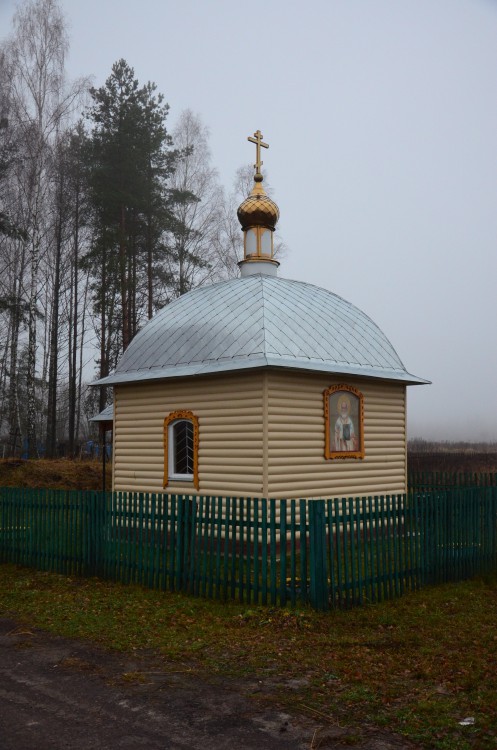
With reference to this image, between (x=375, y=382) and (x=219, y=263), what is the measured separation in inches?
753

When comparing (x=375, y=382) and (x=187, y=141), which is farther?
(x=187, y=141)

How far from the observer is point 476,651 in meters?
6.84

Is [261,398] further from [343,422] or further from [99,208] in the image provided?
[99,208]

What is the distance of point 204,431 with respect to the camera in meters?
12.9

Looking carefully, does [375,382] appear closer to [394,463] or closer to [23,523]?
[394,463]

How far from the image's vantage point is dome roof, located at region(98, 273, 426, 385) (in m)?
12.5

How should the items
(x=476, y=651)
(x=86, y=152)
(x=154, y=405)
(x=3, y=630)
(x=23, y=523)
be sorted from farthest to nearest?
(x=86, y=152)
(x=154, y=405)
(x=23, y=523)
(x=3, y=630)
(x=476, y=651)

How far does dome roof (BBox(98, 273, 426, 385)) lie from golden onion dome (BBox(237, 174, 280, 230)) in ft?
5.48

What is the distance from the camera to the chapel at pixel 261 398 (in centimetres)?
1209

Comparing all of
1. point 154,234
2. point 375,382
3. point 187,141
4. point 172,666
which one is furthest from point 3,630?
point 187,141

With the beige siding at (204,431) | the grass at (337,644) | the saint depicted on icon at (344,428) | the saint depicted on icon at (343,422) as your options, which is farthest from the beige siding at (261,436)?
the grass at (337,644)

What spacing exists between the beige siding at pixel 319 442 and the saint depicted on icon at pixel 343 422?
14 centimetres

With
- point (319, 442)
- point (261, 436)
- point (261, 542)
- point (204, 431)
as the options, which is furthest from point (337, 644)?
point (204, 431)

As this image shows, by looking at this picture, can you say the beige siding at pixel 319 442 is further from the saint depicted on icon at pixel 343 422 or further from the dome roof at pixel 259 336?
the dome roof at pixel 259 336
